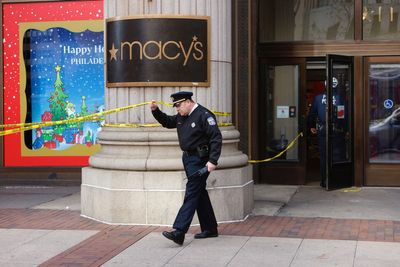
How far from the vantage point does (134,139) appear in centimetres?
891

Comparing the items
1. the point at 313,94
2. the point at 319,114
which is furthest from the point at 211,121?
the point at 313,94

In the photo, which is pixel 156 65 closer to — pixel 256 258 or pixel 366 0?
pixel 256 258

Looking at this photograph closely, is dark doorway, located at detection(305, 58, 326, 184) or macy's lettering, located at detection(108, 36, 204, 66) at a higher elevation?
macy's lettering, located at detection(108, 36, 204, 66)

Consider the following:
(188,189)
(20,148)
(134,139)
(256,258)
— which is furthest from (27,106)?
(256,258)

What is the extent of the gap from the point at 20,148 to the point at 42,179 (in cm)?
75

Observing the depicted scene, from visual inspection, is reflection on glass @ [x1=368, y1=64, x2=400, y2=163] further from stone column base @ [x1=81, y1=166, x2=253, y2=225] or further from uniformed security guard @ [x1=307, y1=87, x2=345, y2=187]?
stone column base @ [x1=81, y1=166, x2=253, y2=225]

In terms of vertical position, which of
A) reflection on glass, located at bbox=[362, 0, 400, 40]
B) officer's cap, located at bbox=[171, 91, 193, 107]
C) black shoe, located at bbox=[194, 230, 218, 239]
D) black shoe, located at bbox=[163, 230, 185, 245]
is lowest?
black shoe, located at bbox=[194, 230, 218, 239]

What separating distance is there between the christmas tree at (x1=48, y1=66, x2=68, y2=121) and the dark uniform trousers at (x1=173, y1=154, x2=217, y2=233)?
17.8ft

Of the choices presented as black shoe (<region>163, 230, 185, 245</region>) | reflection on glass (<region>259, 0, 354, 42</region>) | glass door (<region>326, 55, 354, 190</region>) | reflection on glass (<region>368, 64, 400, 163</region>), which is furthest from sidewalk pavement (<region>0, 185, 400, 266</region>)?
reflection on glass (<region>259, 0, 354, 42</region>)

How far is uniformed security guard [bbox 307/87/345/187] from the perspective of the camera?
11.8 m

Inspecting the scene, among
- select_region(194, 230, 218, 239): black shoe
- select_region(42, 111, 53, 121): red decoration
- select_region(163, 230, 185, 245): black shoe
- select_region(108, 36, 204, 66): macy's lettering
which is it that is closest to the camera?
select_region(163, 230, 185, 245): black shoe

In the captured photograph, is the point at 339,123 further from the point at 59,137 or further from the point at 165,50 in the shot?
the point at 59,137

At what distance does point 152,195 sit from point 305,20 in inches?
216

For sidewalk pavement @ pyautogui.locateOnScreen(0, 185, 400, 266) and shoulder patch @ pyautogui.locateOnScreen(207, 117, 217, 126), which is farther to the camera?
shoulder patch @ pyautogui.locateOnScreen(207, 117, 217, 126)
